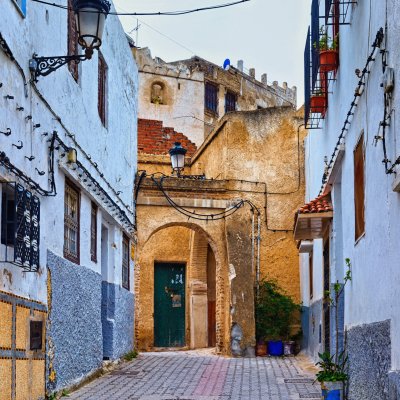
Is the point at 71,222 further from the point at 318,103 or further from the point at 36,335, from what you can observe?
the point at 318,103

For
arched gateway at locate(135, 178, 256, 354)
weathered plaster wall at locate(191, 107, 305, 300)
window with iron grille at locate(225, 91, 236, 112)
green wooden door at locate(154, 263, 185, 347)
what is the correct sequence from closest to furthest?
1. arched gateway at locate(135, 178, 256, 354)
2. weathered plaster wall at locate(191, 107, 305, 300)
3. green wooden door at locate(154, 263, 185, 347)
4. window with iron grille at locate(225, 91, 236, 112)

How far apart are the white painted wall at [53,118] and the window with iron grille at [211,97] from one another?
22.9 metres

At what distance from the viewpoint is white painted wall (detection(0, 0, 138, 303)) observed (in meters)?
7.88

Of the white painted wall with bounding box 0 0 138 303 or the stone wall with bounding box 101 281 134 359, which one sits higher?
the white painted wall with bounding box 0 0 138 303

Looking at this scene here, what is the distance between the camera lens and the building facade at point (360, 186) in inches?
242

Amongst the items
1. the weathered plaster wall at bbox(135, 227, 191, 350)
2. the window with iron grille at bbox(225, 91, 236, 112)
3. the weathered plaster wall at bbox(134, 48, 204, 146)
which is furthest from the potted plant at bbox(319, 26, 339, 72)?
the window with iron grille at bbox(225, 91, 236, 112)

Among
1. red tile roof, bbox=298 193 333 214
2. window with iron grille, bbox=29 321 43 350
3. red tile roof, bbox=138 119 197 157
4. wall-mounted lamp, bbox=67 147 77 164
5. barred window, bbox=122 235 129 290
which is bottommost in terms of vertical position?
window with iron grille, bbox=29 321 43 350

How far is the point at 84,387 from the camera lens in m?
11.2

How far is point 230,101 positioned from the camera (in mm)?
41031

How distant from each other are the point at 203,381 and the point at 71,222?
348 centimetres

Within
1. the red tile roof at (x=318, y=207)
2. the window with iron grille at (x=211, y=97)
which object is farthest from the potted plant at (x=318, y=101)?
the window with iron grille at (x=211, y=97)

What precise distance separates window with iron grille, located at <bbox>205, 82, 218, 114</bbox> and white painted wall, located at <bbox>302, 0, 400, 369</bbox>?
2726 cm

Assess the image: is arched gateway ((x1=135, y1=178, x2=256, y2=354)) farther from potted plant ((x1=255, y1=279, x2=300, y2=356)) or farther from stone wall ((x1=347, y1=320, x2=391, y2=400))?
stone wall ((x1=347, y1=320, x2=391, y2=400))

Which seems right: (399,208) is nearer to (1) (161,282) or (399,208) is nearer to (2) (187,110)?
(1) (161,282)
